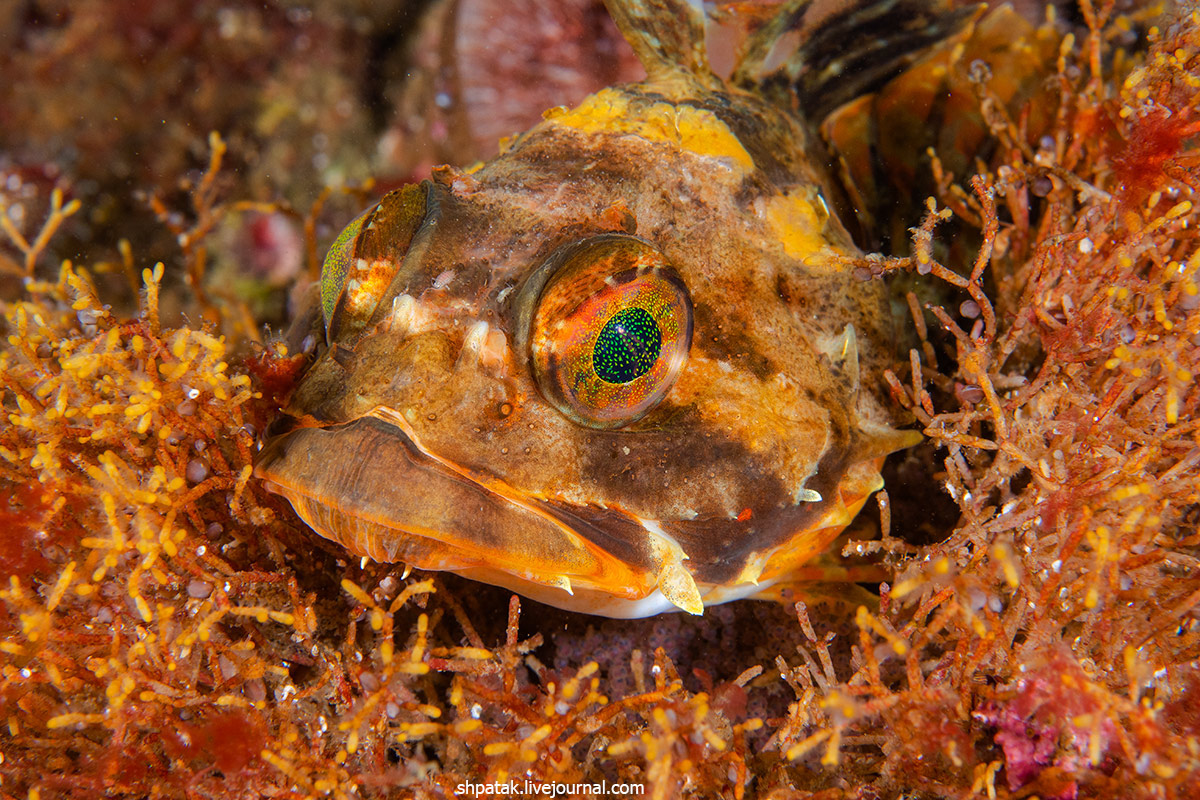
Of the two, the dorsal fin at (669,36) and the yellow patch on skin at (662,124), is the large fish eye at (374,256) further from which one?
the dorsal fin at (669,36)

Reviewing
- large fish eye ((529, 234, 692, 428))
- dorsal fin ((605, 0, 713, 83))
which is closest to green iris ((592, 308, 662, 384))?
large fish eye ((529, 234, 692, 428))

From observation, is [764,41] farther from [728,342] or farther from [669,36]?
[728,342]

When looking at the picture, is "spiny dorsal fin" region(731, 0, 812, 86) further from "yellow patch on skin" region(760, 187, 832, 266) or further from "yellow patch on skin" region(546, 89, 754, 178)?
"yellow patch on skin" region(760, 187, 832, 266)

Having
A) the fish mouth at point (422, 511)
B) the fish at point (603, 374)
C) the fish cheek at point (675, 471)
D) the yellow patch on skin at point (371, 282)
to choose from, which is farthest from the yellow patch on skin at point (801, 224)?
the yellow patch on skin at point (371, 282)

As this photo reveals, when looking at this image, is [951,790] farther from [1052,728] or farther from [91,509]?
[91,509]

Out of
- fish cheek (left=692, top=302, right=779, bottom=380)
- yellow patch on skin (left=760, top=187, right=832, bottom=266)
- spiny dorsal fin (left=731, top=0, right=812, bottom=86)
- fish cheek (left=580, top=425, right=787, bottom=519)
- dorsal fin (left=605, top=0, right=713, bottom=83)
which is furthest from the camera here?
spiny dorsal fin (left=731, top=0, right=812, bottom=86)
